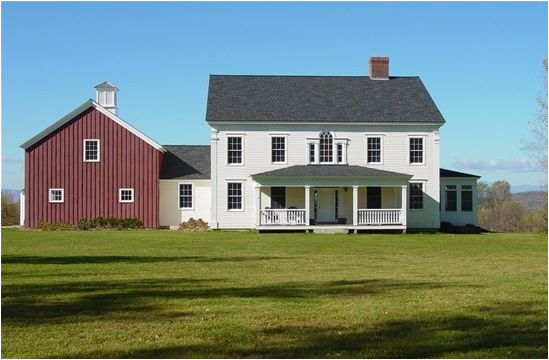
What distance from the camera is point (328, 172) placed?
40.2m

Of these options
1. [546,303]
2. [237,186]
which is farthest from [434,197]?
[546,303]

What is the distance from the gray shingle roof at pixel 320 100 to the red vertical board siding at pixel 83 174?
5671mm

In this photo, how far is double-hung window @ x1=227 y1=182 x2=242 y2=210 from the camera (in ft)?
139

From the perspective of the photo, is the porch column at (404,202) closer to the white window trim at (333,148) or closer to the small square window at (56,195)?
the white window trim at (333,148)

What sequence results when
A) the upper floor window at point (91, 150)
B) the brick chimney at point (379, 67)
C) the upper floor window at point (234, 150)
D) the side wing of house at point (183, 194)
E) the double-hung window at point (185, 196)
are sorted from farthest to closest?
1. the brick chimney at point (379, 67)
2. the double-hung window at point (185, 196)
3. the side wing of house at point (183, 194)
4. the upper floor window at point (91, 150)
5. the upper floor window at point (234, 150)

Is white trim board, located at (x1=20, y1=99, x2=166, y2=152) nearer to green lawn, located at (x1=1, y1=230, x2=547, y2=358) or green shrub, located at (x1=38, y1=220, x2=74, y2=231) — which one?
green shrub, located at (x1=38, y1=220, x2=74, y2=231)

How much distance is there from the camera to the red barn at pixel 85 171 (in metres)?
42.8

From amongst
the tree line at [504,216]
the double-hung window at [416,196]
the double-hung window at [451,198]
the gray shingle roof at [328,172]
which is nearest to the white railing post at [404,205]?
the gray shingle roof at [328,172]

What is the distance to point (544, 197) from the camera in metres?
31.7

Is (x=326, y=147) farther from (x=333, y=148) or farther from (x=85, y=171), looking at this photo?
(x=85, y=171)

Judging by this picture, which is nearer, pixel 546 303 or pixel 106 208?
pixel 546 303

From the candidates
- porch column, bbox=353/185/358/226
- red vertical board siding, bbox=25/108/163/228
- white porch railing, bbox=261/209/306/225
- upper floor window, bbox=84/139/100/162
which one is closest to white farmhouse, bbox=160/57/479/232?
porch column, bbox=353/185/358/226

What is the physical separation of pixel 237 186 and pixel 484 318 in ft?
104

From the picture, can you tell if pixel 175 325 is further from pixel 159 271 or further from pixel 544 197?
pixel 544 197
